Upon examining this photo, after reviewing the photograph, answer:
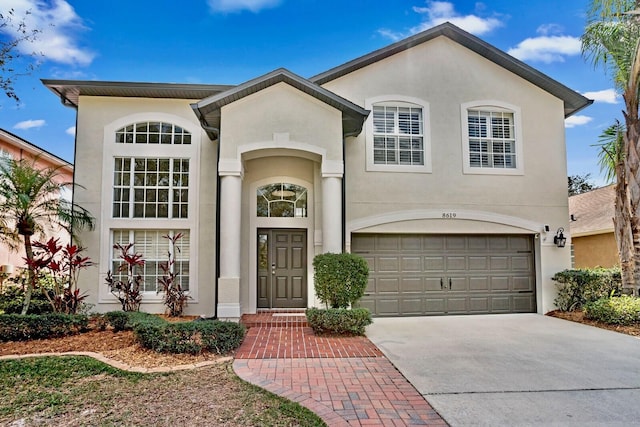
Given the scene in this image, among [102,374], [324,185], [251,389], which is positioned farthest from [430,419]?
[324,185]

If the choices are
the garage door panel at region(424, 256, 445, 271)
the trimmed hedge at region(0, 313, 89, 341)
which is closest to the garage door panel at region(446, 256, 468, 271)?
the garage door panel at region(424, 256, 445, 271)

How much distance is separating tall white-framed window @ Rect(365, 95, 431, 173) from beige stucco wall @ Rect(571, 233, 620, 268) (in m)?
9.38

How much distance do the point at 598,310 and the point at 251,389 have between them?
8.60m

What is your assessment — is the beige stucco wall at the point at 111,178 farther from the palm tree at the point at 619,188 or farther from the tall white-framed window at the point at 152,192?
the palm tree at the point at 619,188

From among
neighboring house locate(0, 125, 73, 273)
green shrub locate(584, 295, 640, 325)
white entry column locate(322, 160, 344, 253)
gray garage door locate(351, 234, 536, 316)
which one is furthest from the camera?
neighboring house locate(0, 125, 73, 273)

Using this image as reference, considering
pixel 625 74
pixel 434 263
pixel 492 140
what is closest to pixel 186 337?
pixel 434 263

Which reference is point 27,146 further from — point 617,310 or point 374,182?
point 617,310

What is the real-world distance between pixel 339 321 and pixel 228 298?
250 cm

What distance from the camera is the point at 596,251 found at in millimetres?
16547

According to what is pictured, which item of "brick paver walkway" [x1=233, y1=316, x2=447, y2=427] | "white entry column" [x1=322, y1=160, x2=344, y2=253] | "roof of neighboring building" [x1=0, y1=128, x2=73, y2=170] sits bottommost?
"brick paver walkway" [x1=233, y1=316, x2=447, y2=427]

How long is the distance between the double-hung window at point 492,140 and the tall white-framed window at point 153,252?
792 cm

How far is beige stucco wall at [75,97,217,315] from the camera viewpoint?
10.4 meters

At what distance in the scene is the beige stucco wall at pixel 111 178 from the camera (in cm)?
1041

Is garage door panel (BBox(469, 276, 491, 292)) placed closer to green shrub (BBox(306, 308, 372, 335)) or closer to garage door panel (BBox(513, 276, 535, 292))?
garage door panel (BBox(513, 276, 535, 292))
